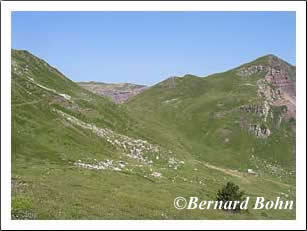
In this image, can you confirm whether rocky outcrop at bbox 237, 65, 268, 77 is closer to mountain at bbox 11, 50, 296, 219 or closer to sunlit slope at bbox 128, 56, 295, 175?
mountain at bbox 11, 50, 296, 219

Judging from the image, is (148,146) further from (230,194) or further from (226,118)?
(226,118)

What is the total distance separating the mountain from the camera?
31031 millimetres

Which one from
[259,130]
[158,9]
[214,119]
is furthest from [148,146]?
[158,9]

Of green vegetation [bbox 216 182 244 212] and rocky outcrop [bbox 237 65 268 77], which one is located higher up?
rocky outcrop [bbox 237 65 268 77]

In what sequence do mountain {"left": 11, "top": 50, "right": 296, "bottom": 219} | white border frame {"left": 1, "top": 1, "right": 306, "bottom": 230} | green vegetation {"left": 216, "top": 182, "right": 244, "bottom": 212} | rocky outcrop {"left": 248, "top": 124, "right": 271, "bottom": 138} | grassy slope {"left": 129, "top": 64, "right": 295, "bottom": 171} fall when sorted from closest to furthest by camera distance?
white border frame {"left": 1, "top": 1, "right": 306, "bottom": 230} < mountain {"left": 11, "top": 50, "right": 296, "bottom": 219} < green vegetation {"left": 216, "top": 182, "right": 244, "bottom": 212} < grassy slope {"left": 129, "top": 64, "right": 295, "bottom": 171} < rocky outcrop {"left": 248, "top": 124, "right": 271, "bottom": 138}

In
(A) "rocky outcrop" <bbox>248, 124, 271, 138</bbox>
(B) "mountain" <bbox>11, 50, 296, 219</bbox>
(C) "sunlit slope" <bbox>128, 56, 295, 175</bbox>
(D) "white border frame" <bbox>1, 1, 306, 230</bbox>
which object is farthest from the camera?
(A) "rocky outcrop" <bbox>248, 124, 271, 138</bbox>

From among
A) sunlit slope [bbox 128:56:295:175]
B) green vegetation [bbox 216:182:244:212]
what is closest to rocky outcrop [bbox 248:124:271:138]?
sunlit slope [bbox 128:56:295:175]

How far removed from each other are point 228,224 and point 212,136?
102m

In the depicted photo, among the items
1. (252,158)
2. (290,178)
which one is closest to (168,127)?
(252,158)

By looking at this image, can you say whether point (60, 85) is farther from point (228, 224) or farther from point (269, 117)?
point (228, 224)

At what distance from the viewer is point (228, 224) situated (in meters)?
22.3

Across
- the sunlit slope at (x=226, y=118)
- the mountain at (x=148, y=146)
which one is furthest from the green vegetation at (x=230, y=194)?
the sunlit slope at (x=226, y=118)

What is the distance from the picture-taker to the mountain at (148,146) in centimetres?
3103

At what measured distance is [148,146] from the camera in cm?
8438
